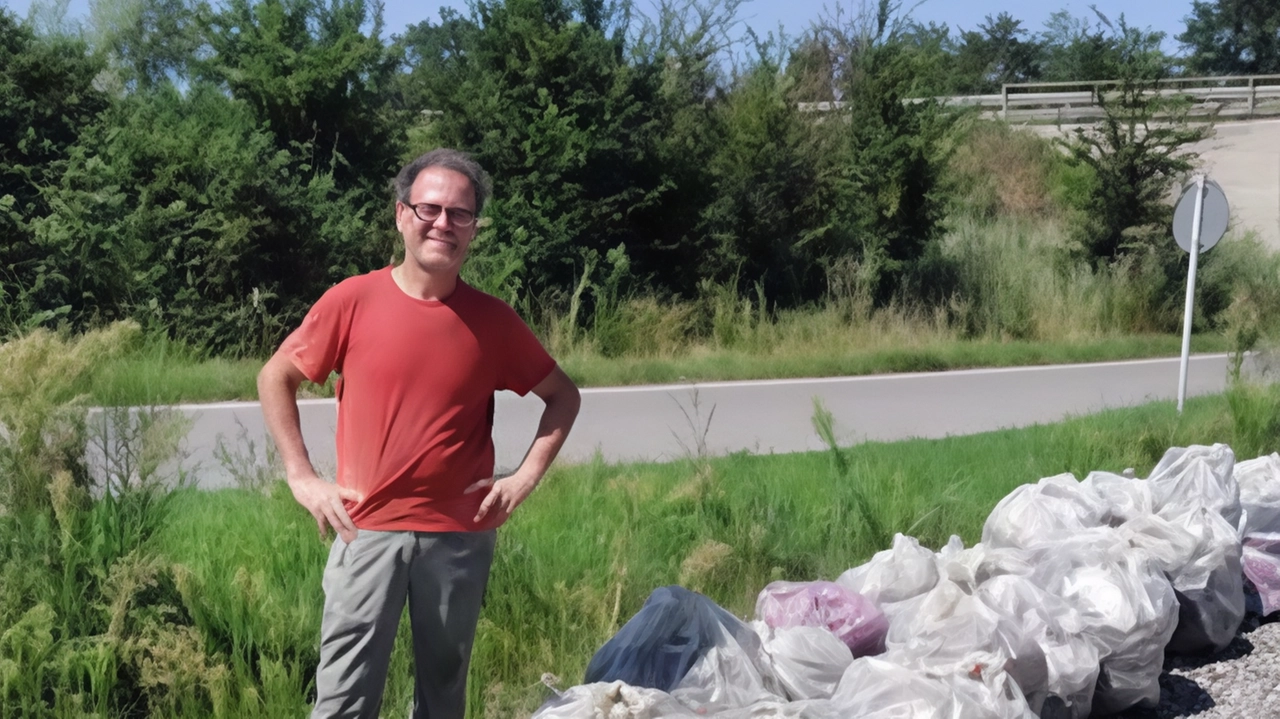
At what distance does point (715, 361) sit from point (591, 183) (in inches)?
131

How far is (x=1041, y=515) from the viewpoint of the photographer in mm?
5863

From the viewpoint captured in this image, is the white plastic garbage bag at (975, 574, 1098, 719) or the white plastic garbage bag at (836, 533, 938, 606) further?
the white plastic garbage bag at (836, 533, 938, 606)

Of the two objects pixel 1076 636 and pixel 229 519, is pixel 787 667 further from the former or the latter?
pixel 229 519

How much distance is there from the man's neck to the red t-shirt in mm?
19

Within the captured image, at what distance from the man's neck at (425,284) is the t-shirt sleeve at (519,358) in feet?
0.60

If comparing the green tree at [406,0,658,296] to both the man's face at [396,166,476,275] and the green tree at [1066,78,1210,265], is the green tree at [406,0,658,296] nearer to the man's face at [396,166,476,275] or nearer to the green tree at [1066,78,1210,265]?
the green tree at [1066,78,1210,265]

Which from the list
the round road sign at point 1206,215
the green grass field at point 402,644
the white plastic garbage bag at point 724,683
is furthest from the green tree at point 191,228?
the white plastic garbage bag at point 724,683

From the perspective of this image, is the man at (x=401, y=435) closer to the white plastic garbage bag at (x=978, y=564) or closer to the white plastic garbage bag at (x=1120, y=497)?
the white plastic garbage bag at (x=978, y=564)

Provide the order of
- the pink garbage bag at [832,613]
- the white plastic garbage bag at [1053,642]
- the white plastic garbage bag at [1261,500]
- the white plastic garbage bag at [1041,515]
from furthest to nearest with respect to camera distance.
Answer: the white plastic garbage bag at [1261,500] < the white plastic garbage bag at [1041,515] < the pink garbage bag at [832,613] < the white plastic garbage bag at [1053,642]

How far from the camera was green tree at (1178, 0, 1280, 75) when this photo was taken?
211 ft

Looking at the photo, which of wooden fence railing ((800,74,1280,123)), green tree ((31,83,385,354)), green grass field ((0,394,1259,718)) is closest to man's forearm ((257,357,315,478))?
green grass field ((0,394,1259,718))

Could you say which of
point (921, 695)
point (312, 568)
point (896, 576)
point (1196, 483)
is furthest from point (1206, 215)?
point (312, 568)

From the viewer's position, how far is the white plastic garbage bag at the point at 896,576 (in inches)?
203

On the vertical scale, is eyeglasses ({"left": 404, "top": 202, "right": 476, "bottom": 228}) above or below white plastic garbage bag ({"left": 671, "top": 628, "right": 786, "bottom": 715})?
above
